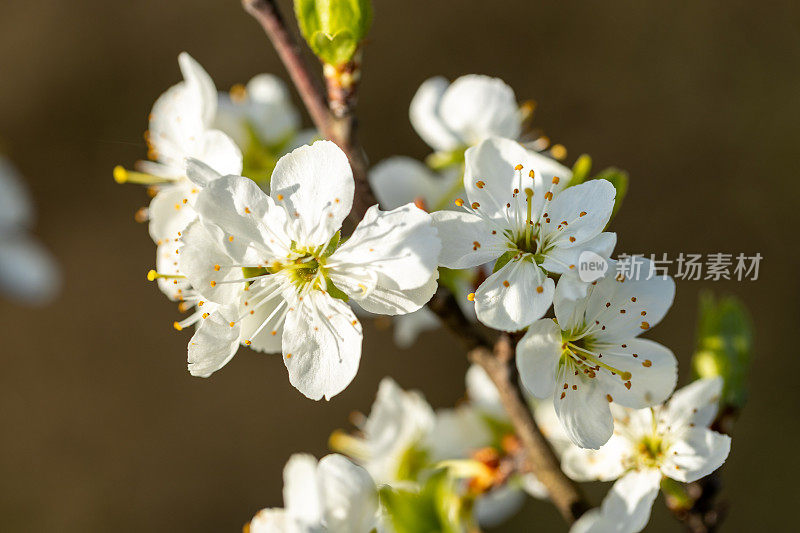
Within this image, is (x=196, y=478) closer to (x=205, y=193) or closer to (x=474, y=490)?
(x=474, y=490)

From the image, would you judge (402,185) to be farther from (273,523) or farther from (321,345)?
(273,523)

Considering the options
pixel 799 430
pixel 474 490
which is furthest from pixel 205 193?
pixel 799 430

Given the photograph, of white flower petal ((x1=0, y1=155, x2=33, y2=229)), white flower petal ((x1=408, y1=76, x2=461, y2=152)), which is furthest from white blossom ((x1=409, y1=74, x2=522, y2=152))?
white flower petal ((x1=0, y1=155, x2=33, y2=229))

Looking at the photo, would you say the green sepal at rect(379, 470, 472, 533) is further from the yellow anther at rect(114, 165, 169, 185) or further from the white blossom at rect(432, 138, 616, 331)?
the yellow anther at rect(114, 165, 169, 185)

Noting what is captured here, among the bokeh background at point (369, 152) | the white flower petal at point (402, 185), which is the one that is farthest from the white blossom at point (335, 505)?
the bokeh background at point (369, 152)

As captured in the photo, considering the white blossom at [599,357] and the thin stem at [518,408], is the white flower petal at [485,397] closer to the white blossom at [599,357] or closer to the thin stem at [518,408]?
the thin stem at [518,408]

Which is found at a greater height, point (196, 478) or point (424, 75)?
point (424, 75)

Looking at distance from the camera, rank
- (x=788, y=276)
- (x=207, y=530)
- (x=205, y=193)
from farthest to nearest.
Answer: (x=788, y=276) → (x=207, y=530) → (x=205, y=193)
